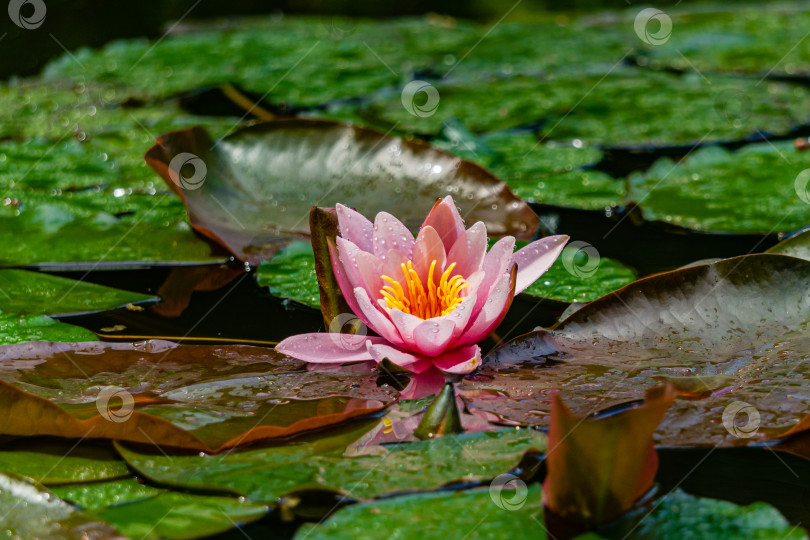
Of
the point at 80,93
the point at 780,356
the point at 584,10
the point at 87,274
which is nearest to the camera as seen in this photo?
the point at 780,356

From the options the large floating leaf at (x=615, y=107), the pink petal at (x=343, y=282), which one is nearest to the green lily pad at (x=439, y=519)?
the pink petal at (x=343, y=282)

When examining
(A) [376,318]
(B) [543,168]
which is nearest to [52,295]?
(A) [376,318]

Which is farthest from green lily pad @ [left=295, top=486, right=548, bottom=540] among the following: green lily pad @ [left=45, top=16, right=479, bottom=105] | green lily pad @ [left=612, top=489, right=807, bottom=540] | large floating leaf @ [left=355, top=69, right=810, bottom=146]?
green lily pad @ [left=45, top=16, right=479, bottom=105]

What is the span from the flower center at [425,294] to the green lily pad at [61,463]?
0.62m

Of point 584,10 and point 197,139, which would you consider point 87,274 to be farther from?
point 584,10

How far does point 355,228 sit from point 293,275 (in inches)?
21.0

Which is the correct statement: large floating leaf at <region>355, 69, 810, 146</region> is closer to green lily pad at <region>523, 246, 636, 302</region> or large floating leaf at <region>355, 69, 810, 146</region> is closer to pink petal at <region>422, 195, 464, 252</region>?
green lily pad at <region>523, 246, 636, 302</region>

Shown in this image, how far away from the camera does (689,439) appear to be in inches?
52.7

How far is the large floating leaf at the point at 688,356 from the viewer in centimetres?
140

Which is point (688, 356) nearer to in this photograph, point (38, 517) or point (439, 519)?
point (439, 519)

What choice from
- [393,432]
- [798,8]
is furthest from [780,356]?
[798,8]

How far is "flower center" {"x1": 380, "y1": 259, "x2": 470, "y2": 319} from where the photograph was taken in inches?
64.1

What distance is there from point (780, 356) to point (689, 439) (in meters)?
0.35

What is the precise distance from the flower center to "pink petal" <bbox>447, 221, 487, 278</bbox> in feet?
0.13
